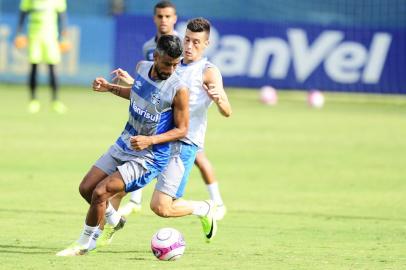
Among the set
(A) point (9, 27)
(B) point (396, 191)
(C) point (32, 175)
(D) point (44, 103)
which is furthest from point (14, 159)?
(A) point (9, 27)

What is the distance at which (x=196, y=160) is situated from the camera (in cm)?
1236

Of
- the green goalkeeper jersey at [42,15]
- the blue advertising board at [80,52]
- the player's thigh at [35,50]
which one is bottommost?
A: the blue advertising board at [80,52]

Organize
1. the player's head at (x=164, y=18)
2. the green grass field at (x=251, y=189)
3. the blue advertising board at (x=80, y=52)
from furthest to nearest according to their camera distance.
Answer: the blue advertising board at (x=80, y=52), the player's head at (x=164, y=18), the green grass field at (x=251, y=189)

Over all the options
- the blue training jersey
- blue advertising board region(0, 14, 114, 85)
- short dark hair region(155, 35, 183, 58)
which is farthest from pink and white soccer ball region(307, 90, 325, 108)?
short dark hair region(155, 35, 183, 58)

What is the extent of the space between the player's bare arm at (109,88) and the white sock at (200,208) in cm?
123

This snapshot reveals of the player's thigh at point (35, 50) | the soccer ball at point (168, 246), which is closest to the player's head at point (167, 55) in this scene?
the soccer ball at point (168, 246)

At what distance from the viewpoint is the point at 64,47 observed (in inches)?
1021

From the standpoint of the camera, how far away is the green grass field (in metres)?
9.74

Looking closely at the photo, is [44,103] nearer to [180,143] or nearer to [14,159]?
[14,159]

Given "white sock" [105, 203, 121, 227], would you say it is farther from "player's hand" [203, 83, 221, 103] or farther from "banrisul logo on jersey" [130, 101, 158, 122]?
"player's hand" [203, 83, 221, 103]

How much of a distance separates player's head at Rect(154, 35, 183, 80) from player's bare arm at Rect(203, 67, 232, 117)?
487mm

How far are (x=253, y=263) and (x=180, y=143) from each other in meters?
1.40

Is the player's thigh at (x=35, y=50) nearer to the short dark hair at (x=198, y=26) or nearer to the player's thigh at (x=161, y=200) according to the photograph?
the short dark hair at (x=198, y=26)

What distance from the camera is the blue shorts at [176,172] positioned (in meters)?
9.87
